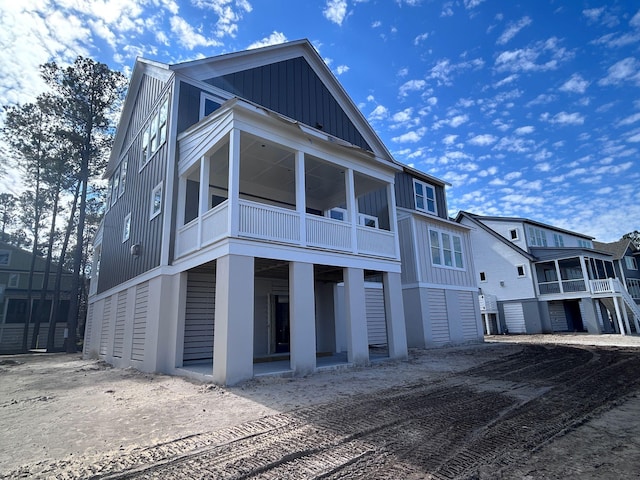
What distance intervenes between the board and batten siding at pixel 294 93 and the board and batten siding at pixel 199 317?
6.40 meters

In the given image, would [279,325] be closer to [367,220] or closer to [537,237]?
[367,220]

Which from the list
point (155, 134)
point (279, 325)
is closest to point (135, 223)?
point (155, 134)

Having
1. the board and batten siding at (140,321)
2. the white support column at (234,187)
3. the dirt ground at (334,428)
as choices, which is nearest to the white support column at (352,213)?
the white support column at (234,187)

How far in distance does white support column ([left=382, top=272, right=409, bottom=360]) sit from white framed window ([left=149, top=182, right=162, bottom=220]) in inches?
289

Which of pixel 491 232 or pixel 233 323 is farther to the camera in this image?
pixel 491 232

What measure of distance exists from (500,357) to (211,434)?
998 cm

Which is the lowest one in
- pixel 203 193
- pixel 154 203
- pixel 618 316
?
pixel 618 316

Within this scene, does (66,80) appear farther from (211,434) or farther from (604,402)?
(604,402)

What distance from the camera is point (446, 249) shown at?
16.5 meters

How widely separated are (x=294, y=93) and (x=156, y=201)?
651 centimetres

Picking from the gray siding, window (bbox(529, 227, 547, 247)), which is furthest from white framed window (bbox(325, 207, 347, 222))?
window (bbox(529, 227, 547, 247))

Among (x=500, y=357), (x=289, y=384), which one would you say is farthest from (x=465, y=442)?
(x=500, y=357)

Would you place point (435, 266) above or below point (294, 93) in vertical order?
below

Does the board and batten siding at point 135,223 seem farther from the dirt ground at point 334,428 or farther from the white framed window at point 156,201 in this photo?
the dirt ground at point 334,428
